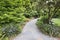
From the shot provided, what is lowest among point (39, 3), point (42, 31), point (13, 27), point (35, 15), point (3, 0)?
point (35, 15)

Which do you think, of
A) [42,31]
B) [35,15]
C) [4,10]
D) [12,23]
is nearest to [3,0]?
[4,10]

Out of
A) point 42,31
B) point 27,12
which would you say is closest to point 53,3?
point 42,31

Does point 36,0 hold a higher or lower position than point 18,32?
higher

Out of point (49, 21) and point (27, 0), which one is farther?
point (27, 0)

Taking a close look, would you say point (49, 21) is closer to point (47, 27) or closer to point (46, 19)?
point (46, 19)

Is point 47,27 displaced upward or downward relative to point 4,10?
downward

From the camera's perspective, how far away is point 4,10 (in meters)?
13.3

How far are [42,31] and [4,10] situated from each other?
4098 millimetres

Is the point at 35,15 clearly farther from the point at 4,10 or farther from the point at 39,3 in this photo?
the point at 4,10

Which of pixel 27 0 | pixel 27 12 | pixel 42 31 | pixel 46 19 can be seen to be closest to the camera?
pixel 42 31

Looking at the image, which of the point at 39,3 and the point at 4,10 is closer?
the point at 4,10

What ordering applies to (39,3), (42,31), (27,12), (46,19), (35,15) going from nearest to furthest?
1. (42,31)
2. (39,3)
3. (46,19)
4. (27,12)
5. (35,15)

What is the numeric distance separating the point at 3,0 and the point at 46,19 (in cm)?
548

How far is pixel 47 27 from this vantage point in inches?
546
